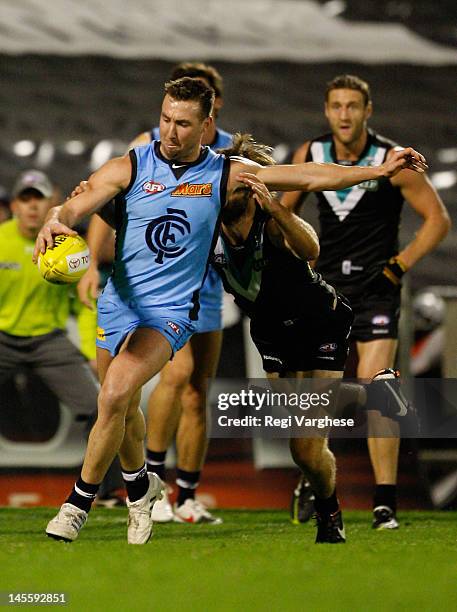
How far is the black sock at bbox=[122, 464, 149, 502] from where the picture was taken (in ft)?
19.4

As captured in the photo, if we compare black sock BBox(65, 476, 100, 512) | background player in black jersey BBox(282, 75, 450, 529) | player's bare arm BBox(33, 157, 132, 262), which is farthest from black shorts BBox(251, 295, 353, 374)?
background player in black jersey BBox(282, 75, 450, 529)

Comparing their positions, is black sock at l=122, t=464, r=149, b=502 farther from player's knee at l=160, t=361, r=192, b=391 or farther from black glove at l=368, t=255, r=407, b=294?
black glove at l=368, t=255, r=407, b=294

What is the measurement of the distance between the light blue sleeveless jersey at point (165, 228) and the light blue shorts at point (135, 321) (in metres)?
0.03

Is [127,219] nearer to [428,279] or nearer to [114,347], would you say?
[114,347]

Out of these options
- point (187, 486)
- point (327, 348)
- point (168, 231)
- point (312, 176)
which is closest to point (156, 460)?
point (187, 486)

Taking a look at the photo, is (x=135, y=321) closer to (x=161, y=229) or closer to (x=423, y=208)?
(x=161, y=229)

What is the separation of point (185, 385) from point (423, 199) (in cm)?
169

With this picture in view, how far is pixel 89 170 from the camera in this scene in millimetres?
12891

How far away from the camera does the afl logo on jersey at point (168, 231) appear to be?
5.80 m

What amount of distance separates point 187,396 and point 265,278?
166 cm

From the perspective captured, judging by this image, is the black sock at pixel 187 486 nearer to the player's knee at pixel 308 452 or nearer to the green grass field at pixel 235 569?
the green grass field at pixel 235 569

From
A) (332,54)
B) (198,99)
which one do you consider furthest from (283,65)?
(198,99)

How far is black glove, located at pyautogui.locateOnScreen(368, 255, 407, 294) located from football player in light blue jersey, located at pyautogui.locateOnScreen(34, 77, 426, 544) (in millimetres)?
1505

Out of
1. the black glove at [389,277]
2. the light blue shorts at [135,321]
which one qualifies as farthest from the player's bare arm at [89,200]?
the black glove at [389,277]
